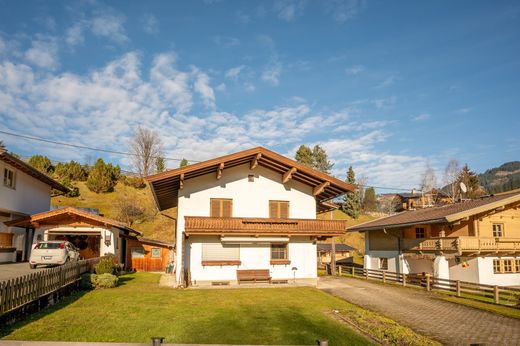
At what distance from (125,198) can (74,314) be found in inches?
1956

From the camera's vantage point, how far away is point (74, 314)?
43.7 ft

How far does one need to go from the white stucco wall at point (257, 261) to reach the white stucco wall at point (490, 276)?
13.0 meters

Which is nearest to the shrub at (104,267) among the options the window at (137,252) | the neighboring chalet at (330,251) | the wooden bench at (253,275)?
the wooden bench at (253,275)

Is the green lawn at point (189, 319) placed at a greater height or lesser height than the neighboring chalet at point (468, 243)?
lesser

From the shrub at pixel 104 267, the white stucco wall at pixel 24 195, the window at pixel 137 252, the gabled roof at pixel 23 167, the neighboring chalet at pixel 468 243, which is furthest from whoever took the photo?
the window at pixel 137 252

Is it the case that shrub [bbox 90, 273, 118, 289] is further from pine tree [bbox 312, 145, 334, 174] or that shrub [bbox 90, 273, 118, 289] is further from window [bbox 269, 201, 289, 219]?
pine tree [bbox 312, 145, 334, 174]

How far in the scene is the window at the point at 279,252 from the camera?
81.3 feet

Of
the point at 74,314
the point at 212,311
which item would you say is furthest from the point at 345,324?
the point at 74,314

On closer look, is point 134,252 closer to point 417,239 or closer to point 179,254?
point 179,254

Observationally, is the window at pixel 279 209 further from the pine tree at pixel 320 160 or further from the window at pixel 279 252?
the pine tree at pixel 320 160

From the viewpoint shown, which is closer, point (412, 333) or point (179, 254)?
point (412, 333)

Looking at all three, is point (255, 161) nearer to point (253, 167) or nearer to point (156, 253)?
point (253, 167)

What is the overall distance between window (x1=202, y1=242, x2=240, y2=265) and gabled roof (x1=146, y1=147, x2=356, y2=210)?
419cm

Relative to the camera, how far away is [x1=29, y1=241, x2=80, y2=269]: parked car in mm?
21797
